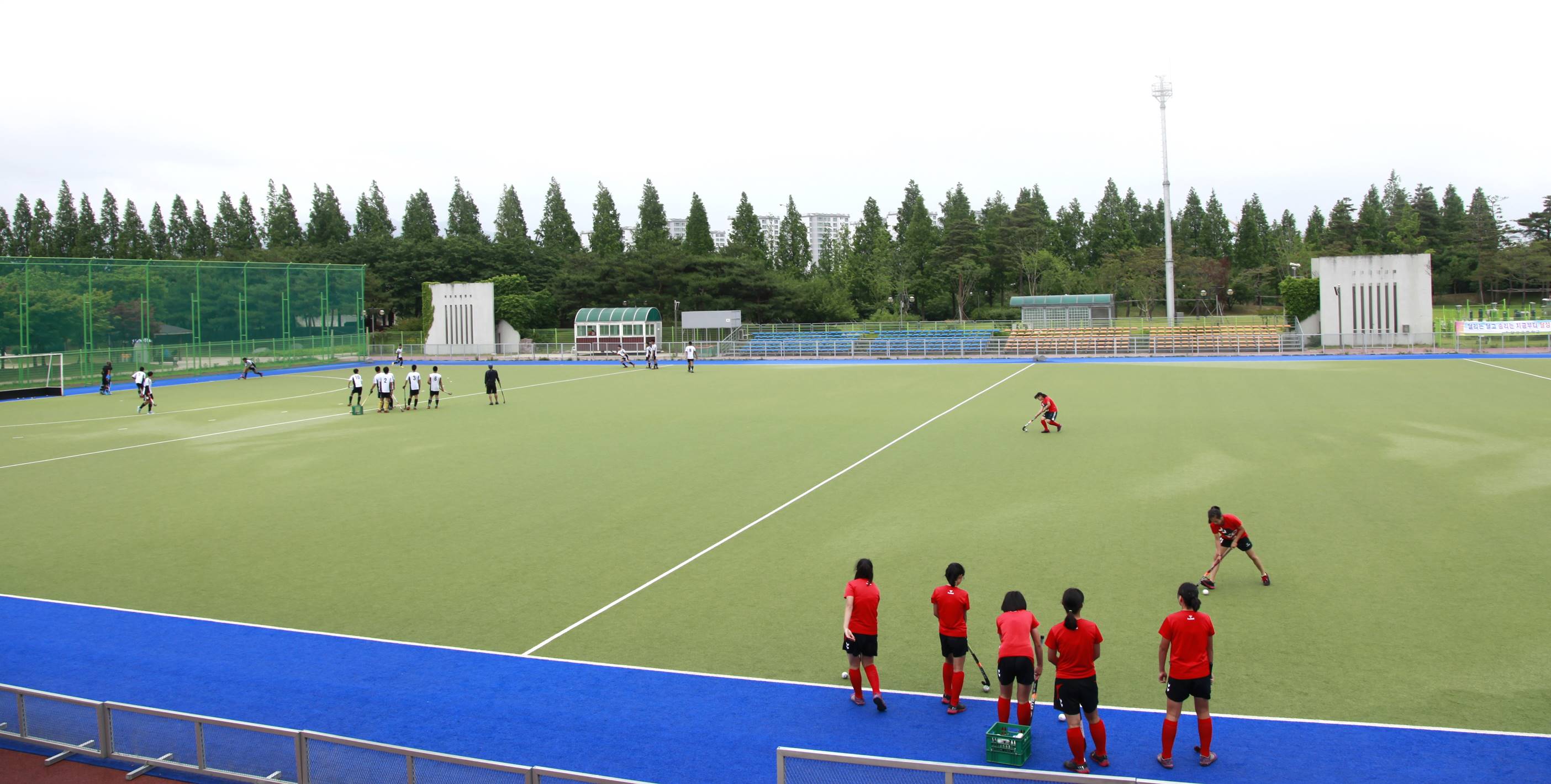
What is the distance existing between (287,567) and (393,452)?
32.7ft

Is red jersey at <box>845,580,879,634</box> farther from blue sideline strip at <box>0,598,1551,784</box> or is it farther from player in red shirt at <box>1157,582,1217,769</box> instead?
player in red shirt at <box>1157,582,1217,769</box>

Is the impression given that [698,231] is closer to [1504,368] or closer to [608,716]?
[1504,368]

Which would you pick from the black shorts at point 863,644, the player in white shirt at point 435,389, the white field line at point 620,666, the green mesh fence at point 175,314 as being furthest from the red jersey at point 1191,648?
the green mesh fence at point 175,314

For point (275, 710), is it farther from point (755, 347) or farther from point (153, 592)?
point (755, 347)

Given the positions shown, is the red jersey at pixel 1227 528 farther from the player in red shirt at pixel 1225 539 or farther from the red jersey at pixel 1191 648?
the red jersey at pixel 1191 648

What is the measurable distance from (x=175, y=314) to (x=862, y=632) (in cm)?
5850

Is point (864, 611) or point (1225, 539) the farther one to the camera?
point (1225, 539)

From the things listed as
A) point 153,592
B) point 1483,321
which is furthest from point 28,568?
point 1483,321

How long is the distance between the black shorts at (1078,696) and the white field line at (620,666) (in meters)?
1.19

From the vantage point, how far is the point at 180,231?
388ft

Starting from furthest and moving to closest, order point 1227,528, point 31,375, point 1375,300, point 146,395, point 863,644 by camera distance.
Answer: point 1375,300 → point 31,375 → point 146,395 → point 1227,528 → point 863,644

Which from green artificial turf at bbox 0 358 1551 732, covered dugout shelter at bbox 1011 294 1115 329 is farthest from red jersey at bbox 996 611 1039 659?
covered dugout shelter at bbox 1011 294 1115 329

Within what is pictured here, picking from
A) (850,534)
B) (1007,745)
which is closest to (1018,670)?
(1007,745)

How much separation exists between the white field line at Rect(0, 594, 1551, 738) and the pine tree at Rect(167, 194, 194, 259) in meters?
125
